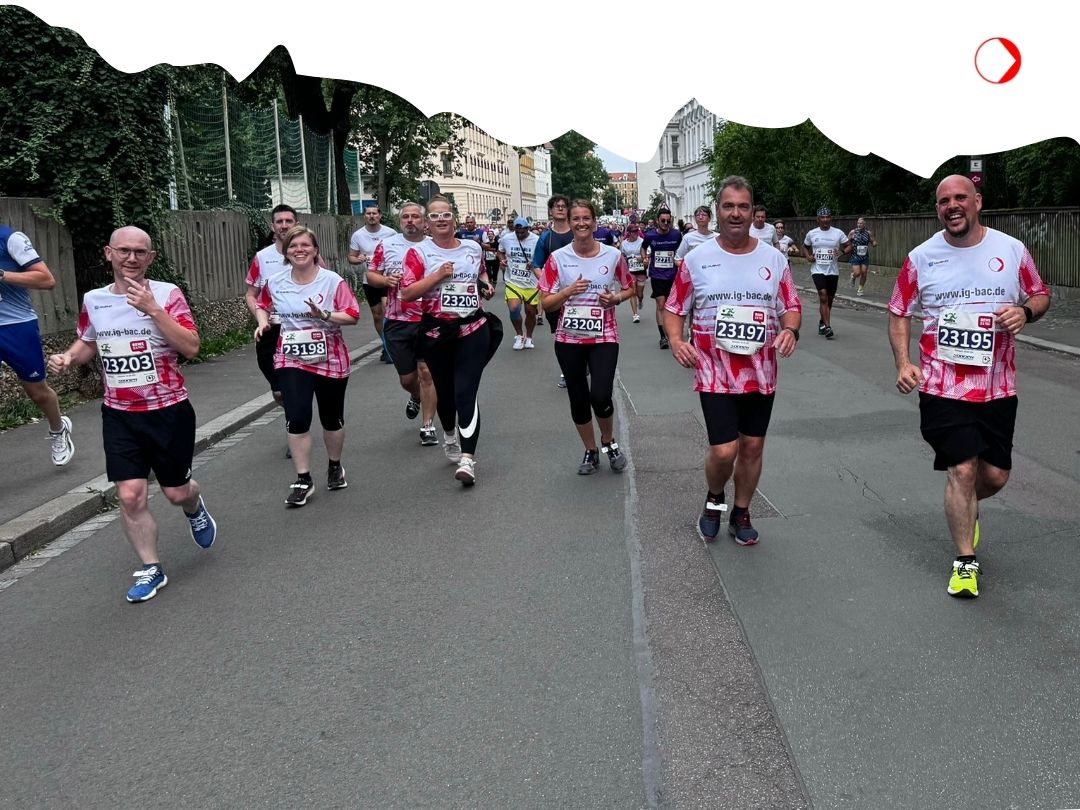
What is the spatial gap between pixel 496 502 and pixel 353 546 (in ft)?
3.90

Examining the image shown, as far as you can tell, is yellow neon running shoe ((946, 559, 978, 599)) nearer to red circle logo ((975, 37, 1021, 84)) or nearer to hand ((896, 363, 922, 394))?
hand ((896, 363, 922, 394))

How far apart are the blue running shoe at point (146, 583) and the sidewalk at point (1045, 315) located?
1188 centimetres

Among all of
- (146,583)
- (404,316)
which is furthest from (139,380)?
(404,316)

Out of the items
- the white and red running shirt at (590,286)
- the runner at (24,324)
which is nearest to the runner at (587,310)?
the white and red running shirt at (590,286)

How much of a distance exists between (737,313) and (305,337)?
9.48 feet

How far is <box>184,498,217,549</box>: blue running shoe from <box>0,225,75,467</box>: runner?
253cm

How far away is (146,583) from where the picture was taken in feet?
18.1

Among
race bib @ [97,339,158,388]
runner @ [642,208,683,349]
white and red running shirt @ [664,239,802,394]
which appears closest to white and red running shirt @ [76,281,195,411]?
race bib @ [97,339,158,388]

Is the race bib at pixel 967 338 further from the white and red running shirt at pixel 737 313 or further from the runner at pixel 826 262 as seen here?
the runner at pixel 826 262

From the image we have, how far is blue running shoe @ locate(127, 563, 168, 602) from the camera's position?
5.46 metres

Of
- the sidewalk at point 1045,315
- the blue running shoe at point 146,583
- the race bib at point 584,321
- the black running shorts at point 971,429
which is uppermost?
the race bib at point 584,321

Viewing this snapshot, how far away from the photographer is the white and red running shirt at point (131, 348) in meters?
5.51

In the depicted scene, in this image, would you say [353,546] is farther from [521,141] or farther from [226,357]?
[226,357]

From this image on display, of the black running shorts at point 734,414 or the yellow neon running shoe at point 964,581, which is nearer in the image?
the yellow neon running shoe at point 964,581
